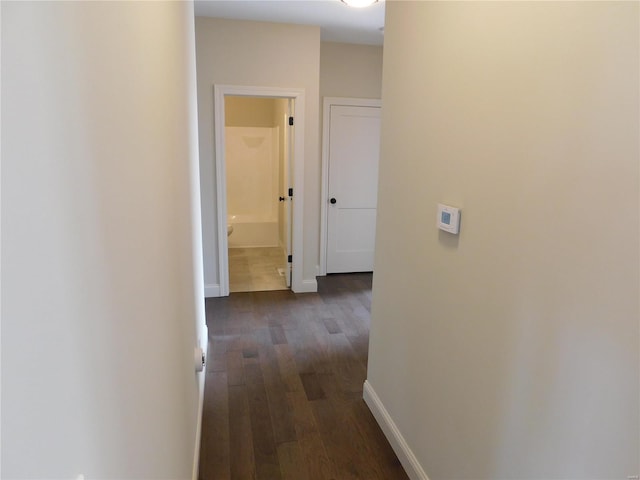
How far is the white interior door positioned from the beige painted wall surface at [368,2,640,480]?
2692mm

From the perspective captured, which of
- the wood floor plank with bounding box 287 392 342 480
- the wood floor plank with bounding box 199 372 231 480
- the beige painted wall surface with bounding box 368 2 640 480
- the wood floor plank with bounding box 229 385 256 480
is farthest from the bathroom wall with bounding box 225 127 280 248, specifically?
the beige painted wall surface with bounding box 368 2 640 480

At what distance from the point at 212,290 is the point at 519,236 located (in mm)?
3484

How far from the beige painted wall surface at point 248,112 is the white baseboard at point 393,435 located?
4.91 metres

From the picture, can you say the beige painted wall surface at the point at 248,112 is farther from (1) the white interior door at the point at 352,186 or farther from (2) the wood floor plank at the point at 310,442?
(2) the wood floor plank at the point at 310,442

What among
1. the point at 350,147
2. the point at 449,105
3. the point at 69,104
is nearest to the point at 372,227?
the point at 350,147

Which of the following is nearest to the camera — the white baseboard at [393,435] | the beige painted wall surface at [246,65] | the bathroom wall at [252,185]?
the white baseboard at [393,435]

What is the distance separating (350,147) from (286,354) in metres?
2.60

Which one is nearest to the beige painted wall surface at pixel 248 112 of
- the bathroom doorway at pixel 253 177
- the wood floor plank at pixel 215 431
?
the bathroom doorway at pixel 253 177

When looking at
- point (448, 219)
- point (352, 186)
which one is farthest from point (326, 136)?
point (448, 219)

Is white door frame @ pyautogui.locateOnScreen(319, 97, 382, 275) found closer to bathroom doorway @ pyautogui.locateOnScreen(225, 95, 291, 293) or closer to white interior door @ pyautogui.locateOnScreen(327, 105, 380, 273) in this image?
white interior door @ pyautogui.locateOnScreen(327, 105, 380, 273)

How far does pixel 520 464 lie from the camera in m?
1.27

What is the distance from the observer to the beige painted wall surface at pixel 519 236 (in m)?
0.94

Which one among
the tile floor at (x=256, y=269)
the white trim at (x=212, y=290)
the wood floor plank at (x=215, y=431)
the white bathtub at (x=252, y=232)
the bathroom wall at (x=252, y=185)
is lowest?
the wood floor plank at (x=215, y=431)

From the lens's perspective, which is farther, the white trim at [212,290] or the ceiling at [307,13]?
the white trim at [212,290]
